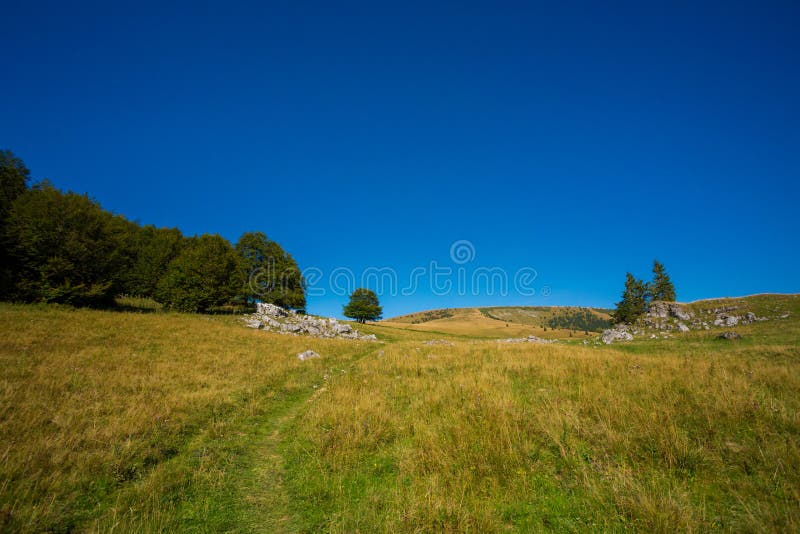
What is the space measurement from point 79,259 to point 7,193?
1283 centimetres

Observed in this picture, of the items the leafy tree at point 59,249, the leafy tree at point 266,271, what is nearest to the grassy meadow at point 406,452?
→ the leafy tree at point 59,249

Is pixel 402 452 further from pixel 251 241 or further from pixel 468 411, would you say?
pixel 251 241

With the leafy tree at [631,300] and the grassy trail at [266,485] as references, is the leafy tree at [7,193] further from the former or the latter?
the leafy tree at [631,300]

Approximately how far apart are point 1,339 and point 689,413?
85.6ft

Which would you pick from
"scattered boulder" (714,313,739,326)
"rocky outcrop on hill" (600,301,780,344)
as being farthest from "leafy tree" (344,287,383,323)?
"scattered boulder" (714,313,739,326)

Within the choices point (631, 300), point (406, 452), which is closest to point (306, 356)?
point (406, 452)

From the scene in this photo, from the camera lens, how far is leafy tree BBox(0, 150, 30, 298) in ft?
72.5

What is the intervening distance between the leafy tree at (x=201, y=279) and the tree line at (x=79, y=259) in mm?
97

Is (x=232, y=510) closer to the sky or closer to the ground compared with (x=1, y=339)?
closer to the ground

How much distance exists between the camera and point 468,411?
25.5ft

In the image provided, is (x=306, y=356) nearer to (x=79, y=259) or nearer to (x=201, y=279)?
(x=79, y=259)

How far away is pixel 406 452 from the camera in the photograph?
19.8 feet

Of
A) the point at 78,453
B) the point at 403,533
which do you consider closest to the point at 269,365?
the point at 78,453

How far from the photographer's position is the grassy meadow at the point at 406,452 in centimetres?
417
